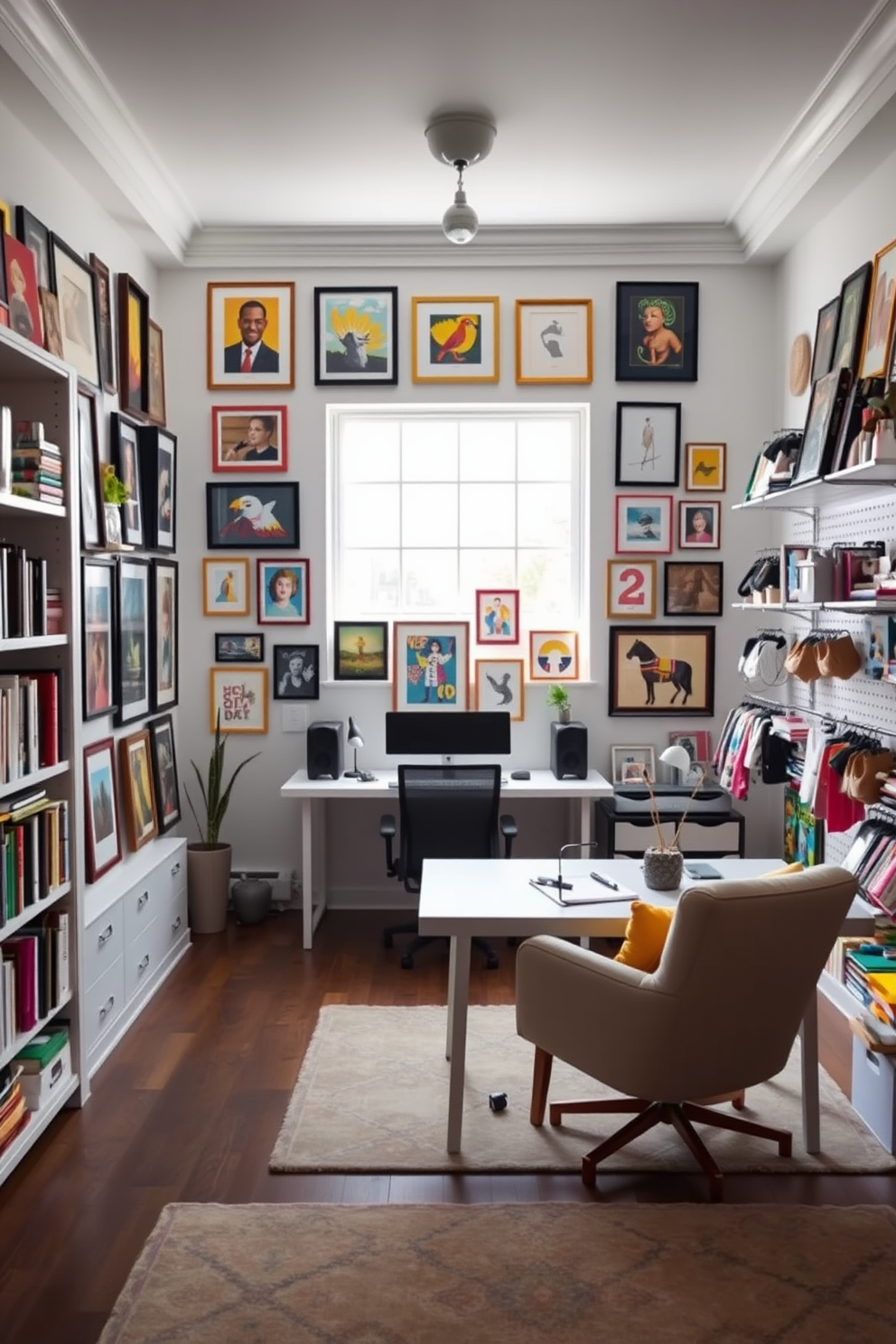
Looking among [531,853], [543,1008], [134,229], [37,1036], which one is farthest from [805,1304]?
[134,229]

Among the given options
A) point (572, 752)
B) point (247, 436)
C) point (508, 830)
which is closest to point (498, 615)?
point (572, 752)

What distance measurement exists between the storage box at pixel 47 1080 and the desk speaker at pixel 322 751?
1950mm

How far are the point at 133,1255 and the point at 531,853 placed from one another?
3.15 meters

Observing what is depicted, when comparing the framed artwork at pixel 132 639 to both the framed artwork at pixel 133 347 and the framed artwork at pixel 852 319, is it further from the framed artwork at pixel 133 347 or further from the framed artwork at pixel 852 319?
the framed artwork at pixel 852 319

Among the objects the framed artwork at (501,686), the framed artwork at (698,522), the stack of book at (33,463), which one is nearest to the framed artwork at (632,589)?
the framed artwork at (698,522)

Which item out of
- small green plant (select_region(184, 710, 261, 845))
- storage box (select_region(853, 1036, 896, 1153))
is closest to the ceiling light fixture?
small green plant (select_region(184, 710, 261, 845))

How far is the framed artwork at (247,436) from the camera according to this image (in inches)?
208

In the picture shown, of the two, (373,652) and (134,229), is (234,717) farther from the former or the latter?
(134,229)

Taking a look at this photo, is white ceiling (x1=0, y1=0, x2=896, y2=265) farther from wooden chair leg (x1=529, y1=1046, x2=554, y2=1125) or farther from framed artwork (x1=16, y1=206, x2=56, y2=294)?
wooden chair leg (x1=529, y1=1046, x2=554, y2=1125)

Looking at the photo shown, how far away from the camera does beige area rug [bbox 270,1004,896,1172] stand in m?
2.93

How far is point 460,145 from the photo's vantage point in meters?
3.93

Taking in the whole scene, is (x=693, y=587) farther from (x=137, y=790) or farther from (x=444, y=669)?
(x=137, y=790)

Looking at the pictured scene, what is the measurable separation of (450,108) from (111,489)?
6.04 ft

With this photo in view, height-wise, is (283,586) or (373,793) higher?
(283,586)
